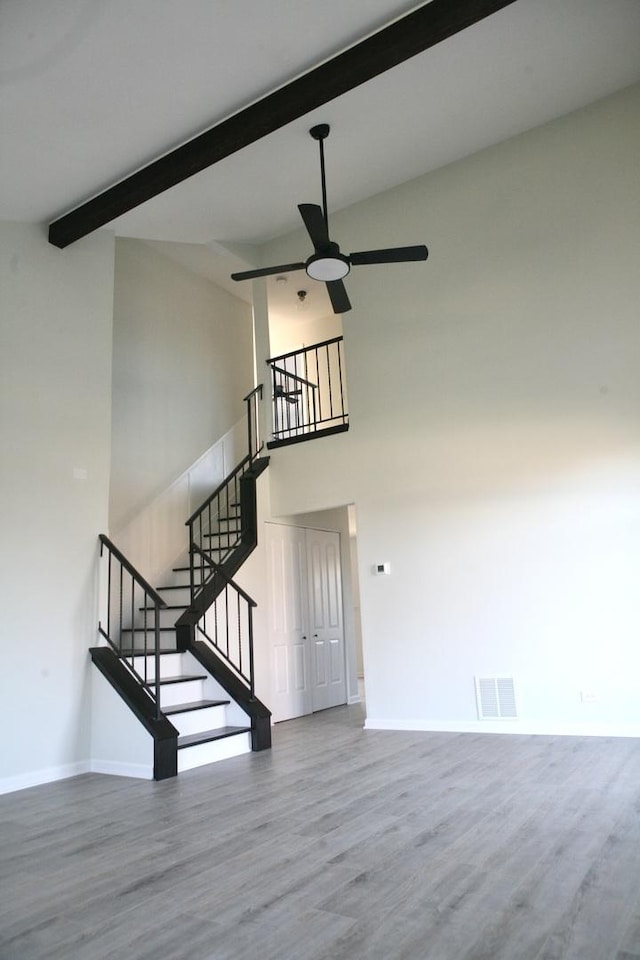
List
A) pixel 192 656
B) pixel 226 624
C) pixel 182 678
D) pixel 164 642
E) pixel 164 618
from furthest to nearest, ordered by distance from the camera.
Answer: pixel 164 618, pixel 226 624, pixel 164 642, pixel 192 656, pixel 182 678

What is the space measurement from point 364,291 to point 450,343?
4.01 ft

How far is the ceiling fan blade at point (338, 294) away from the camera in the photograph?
4867mm

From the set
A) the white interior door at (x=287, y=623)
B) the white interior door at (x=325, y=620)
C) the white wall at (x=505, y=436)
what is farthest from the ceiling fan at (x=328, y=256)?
the white interior door at (x=325, y=620)

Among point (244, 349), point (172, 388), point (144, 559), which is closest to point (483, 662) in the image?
point (144, 559)

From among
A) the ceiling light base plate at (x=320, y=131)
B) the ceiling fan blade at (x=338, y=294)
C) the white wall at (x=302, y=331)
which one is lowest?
the ceiling fan blade at (x=338, y=294)

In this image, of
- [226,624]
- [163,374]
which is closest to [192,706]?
[226,624]

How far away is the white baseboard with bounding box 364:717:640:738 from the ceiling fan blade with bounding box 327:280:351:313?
3.78 m

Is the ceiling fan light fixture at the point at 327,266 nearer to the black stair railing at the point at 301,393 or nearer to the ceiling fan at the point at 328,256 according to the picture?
the ceiling fan at the point at 328,256

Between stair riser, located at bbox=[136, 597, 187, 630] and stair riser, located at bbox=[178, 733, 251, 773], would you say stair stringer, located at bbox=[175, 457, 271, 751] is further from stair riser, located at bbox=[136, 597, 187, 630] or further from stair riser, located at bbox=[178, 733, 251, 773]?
stair riser, located at bbox=[136, 597, 187, 630]

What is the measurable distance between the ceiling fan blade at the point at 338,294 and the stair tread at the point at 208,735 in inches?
138

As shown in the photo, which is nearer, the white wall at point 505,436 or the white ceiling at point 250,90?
the white ceiling at point 250,90

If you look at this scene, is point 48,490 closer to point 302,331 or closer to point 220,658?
point 220,658

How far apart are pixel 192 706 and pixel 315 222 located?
387 cm

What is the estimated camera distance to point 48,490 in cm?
516
